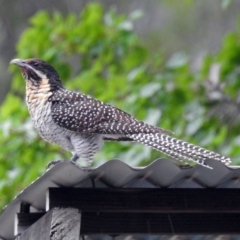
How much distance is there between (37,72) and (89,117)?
0.97 meters

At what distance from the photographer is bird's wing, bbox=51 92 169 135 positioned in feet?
17.1

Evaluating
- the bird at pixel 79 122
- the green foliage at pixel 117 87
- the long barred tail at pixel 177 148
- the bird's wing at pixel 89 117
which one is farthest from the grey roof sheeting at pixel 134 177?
the green foliage at pixel 117 87

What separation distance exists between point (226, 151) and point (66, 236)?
4.46 metres

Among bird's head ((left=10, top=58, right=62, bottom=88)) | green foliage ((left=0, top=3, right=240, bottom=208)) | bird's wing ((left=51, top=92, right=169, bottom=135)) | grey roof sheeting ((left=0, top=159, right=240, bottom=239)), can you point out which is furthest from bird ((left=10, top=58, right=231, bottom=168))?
green foliage ((left=0, top=3, right=240, bottom=208))

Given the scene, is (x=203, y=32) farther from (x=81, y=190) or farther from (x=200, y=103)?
(x=81, y=190)

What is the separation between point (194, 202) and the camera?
3.66 metres

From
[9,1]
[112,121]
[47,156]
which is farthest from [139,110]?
[9,1]

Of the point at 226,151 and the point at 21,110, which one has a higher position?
the point at 21,110

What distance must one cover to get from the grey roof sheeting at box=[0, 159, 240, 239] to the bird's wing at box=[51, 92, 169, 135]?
1497 millimetres

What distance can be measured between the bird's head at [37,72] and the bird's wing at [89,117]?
18.4 inches

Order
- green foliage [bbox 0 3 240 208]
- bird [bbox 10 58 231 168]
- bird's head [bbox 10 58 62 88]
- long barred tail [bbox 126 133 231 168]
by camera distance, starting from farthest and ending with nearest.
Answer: green foliage [bbox 0 3 240 208]
bird's head [bbox 10 58 62 88]
bird [bbox 10 58 231 168]
long barred tail [bbox 126 133 231 168]

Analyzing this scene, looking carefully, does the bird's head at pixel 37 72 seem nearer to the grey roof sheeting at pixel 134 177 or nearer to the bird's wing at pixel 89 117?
the bird's wing at pixel 89 117

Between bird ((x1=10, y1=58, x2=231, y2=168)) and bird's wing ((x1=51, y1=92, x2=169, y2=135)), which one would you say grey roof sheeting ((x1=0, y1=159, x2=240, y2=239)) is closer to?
bird ((x1=10, y1=58, x2=231, y2=168))

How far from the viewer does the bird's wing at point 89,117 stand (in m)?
5.20
